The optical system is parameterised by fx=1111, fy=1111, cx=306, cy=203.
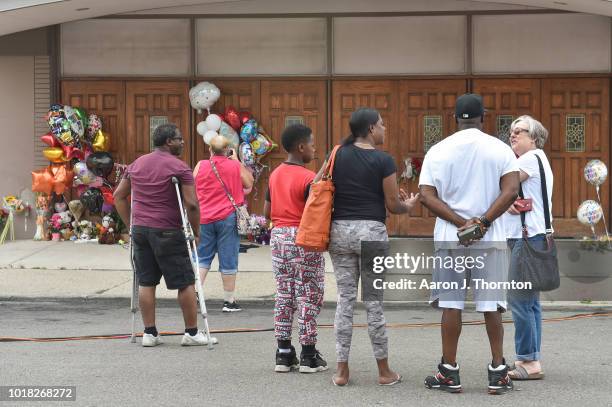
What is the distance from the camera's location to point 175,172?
29.5ft

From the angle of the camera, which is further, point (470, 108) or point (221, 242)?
point (221, 242)

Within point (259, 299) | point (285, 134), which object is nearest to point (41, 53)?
point (259, 299)

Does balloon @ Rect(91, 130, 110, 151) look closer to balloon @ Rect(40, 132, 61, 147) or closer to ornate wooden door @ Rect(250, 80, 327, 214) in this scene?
balloon @ Rect(40, 132, 61, 147)

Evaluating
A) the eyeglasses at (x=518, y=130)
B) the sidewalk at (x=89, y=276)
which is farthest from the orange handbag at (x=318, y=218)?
the sidewalk at (x=89, y=276)

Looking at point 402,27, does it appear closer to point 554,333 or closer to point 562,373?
point 554,333

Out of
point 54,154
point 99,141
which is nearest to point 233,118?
point 99,141

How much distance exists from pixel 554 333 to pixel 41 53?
9989 millimetres

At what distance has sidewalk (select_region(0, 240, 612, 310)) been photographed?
12.1m

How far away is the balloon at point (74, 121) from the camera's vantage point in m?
16.3

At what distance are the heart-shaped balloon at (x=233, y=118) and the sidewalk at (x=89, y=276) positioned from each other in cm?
186

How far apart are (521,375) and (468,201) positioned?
4.59ft

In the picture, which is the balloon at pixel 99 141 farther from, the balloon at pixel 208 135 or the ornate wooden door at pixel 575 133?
the ornate wooden door at pixel 575 133

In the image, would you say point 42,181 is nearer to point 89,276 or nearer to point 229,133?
point 229,133

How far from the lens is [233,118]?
53.5 ft
